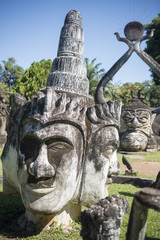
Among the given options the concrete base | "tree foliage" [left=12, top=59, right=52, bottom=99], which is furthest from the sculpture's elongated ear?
"tree foliage" [left=12, top=59, right=52, bottom=99]

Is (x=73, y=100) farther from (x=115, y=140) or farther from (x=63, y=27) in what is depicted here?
(x=63, y=27)

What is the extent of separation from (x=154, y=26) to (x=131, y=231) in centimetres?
2569

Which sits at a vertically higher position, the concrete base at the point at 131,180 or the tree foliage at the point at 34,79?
the tree foliage at the point at 34,79

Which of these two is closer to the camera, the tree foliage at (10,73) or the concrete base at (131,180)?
the concrete base at (131,180)

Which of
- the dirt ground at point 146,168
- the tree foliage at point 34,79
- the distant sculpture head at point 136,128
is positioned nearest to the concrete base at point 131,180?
the dirt ground at point 146,168

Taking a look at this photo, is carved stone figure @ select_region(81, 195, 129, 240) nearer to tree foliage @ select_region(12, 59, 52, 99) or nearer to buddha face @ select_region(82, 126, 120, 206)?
buddha face @ select_region(82, 126, 120, 206)

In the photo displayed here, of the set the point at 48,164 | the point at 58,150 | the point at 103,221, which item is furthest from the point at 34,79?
the point at 103,221

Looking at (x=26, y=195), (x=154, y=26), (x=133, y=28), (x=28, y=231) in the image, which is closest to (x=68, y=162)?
(x=26, y=195)

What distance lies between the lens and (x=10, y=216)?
3334 millimetres

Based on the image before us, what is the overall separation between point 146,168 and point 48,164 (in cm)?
638

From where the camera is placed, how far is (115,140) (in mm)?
2734

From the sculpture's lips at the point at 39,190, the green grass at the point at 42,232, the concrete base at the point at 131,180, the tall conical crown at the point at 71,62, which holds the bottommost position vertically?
the green grass at the point at 42,232

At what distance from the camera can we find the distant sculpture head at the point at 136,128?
11133 millimetres

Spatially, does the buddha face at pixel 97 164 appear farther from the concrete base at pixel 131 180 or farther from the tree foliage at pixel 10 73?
the tree foliage at pixel 10 73
